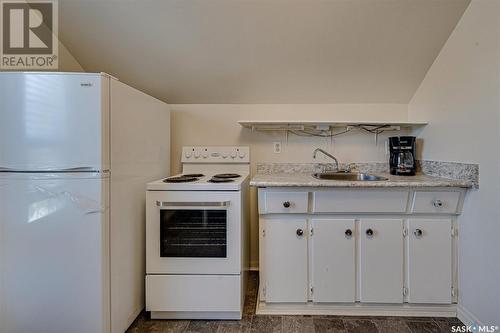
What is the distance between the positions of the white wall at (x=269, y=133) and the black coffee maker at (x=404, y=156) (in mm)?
268

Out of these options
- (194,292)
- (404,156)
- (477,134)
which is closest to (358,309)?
(194,292)

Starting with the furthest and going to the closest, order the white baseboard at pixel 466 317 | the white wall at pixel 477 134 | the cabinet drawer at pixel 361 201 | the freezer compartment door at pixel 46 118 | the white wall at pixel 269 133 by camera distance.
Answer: the white wall at pixel 269 133 → the cabinet drawer at pixel 361 201 → the white baseboard at pixel 466 317 → the white wall at pixel 477 134 → the freezer compartment door at pixel 46 118

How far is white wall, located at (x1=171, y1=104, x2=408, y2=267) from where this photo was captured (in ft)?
8.11

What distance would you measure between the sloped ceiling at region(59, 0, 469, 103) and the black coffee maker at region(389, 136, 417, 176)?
0.47 m

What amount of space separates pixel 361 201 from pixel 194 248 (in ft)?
3.85

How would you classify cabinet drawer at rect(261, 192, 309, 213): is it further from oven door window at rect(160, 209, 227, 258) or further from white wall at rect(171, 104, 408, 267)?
white wall at rect(171, 104, 408, 267)

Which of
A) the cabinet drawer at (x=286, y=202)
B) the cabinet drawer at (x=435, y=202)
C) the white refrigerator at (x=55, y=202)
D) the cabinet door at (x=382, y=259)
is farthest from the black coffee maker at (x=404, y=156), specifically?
the white refrigerator at (x=55, y=202)

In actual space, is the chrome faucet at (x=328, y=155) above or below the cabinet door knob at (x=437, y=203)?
above

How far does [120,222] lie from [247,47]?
154cm

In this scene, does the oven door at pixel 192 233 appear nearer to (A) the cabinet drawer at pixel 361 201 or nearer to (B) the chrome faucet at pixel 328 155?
(A) the cabinet drawer at pixel 361 201

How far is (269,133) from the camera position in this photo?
250cm

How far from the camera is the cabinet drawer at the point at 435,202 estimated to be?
5.68ft

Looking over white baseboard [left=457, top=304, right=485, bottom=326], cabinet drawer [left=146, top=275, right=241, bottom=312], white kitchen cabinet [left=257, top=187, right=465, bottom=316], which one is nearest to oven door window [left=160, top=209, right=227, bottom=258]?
cabinet drawer [left=146, top=275, right=241, bottom=312]

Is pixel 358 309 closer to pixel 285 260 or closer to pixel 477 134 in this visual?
pixel 285 260
